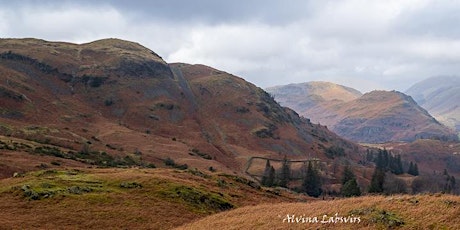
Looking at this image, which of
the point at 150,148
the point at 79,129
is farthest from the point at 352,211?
the point at 79,129

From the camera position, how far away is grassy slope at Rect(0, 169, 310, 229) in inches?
1503

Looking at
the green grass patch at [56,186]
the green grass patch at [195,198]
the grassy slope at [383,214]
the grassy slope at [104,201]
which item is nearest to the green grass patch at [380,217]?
the grassy slope at [383,214]

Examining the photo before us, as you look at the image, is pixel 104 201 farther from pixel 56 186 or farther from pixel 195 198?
pixel 195 198

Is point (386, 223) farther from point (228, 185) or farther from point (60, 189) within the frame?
point (228, 185)

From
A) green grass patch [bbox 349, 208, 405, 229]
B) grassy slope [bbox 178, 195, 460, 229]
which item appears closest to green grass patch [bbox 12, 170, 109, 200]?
grassy slope [bbox 178, 195, 460, 229]

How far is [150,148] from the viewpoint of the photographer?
162875 mm

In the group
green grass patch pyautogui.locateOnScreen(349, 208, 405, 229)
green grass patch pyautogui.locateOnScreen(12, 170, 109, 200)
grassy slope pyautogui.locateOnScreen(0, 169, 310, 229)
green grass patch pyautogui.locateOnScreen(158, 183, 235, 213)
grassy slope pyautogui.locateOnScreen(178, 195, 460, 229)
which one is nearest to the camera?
grassy slope pyautogui.locateOnScreen(178, 195, 460, 229)

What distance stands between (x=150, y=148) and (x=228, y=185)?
329 ft

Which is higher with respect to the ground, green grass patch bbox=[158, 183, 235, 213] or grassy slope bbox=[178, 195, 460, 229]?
grassy slope bbox=[178, 195, 460, 229]

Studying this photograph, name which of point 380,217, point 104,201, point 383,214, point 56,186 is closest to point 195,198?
point 104,201

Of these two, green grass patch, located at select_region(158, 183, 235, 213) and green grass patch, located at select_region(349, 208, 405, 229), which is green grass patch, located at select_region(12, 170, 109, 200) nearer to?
green grass patch, located at select_region(158, 183, 235, 213)

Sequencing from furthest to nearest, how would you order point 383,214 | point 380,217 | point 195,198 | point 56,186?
point 195,198, point 56,186, point 383,214, point 380,217

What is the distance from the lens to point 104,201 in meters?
43.7

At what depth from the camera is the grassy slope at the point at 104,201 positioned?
38188mm
